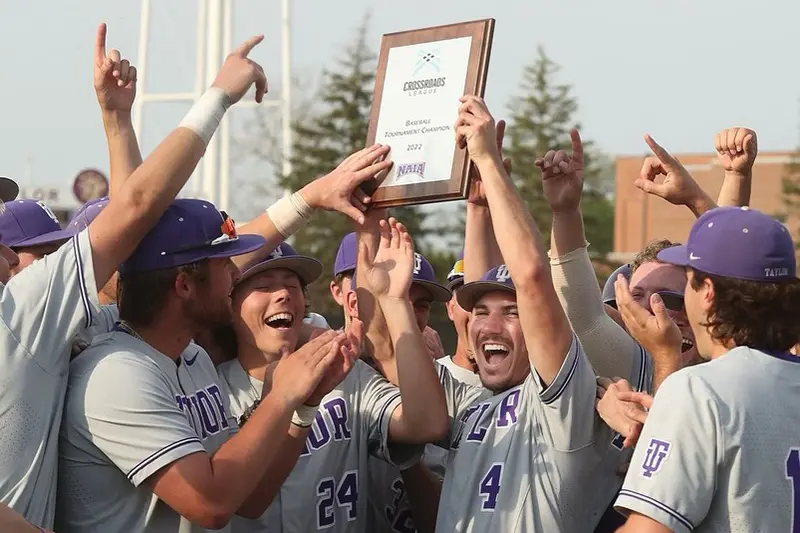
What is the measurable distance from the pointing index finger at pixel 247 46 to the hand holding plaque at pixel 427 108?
21.8 inches

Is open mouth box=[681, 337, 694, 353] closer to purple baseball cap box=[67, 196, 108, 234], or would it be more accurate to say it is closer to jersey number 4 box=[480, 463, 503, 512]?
jersey number 4 box=[480, 463, 503, 512]

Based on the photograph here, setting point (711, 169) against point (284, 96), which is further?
point (711, 169)

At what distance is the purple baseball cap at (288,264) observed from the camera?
535cm

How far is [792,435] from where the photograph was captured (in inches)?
138

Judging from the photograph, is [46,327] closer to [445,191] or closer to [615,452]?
[445,191]

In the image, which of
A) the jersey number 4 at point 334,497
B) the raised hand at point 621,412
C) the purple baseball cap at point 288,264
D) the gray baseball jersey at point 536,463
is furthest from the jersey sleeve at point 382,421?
the raised hand at point 621,412

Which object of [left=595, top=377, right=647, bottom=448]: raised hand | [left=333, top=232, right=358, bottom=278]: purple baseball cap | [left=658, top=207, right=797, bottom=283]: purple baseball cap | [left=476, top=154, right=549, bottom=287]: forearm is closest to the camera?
[left=658, top=207, right=797, bottom=283]: purple baseball cap

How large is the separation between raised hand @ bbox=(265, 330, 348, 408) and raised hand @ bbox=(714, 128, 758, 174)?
7.64 ft

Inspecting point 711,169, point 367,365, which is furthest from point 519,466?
point 711,169

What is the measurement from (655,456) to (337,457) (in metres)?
1.83

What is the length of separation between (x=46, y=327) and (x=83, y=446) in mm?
431

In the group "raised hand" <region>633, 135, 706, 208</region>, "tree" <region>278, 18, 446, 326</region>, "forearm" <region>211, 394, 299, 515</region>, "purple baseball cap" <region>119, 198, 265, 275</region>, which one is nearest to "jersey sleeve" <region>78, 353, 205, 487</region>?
"forearm" <region>211, 394, 299, 515</region>

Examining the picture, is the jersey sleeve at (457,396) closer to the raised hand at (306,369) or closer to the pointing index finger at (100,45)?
the raised hand at (306,369)

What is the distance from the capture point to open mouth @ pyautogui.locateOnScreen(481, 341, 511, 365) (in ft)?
16.5
